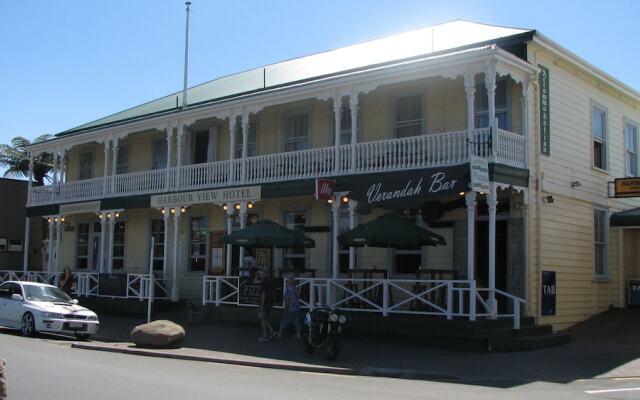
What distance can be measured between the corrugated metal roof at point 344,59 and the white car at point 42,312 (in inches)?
366

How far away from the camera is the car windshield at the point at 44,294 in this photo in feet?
59.5

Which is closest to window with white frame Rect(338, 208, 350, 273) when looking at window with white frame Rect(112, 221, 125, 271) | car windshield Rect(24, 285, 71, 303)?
car windshield Rect(24, 285, 71, 303)

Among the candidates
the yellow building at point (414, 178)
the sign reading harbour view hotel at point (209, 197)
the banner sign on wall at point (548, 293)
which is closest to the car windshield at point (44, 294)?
the yellow building at point (414, 178)

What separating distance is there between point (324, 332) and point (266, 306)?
9.70 ft

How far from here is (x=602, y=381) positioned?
40.3 feet

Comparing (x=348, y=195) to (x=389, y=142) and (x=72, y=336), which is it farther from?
(x=72, y=336)

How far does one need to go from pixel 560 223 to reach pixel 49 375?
13301mm

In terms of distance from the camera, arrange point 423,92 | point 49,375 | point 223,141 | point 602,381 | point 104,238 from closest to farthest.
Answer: point 49,375
point 602,381
point 423,92
point 223,141
point 104,238

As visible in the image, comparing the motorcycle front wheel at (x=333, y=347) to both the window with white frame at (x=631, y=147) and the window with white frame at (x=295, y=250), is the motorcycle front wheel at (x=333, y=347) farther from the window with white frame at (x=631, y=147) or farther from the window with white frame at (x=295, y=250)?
the window with white frame at (x=631, y=147)

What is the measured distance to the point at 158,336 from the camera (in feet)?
51.7

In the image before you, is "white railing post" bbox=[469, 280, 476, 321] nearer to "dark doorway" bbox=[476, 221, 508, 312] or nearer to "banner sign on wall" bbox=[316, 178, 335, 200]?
"dark doorway" bbox=[476, 221, 508, 312]

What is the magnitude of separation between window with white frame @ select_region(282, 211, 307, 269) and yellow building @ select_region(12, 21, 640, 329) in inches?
2.5

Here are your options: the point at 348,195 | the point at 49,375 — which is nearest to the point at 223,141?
the point at 348,195

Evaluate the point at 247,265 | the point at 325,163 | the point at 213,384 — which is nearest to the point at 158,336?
the point at 247,265
